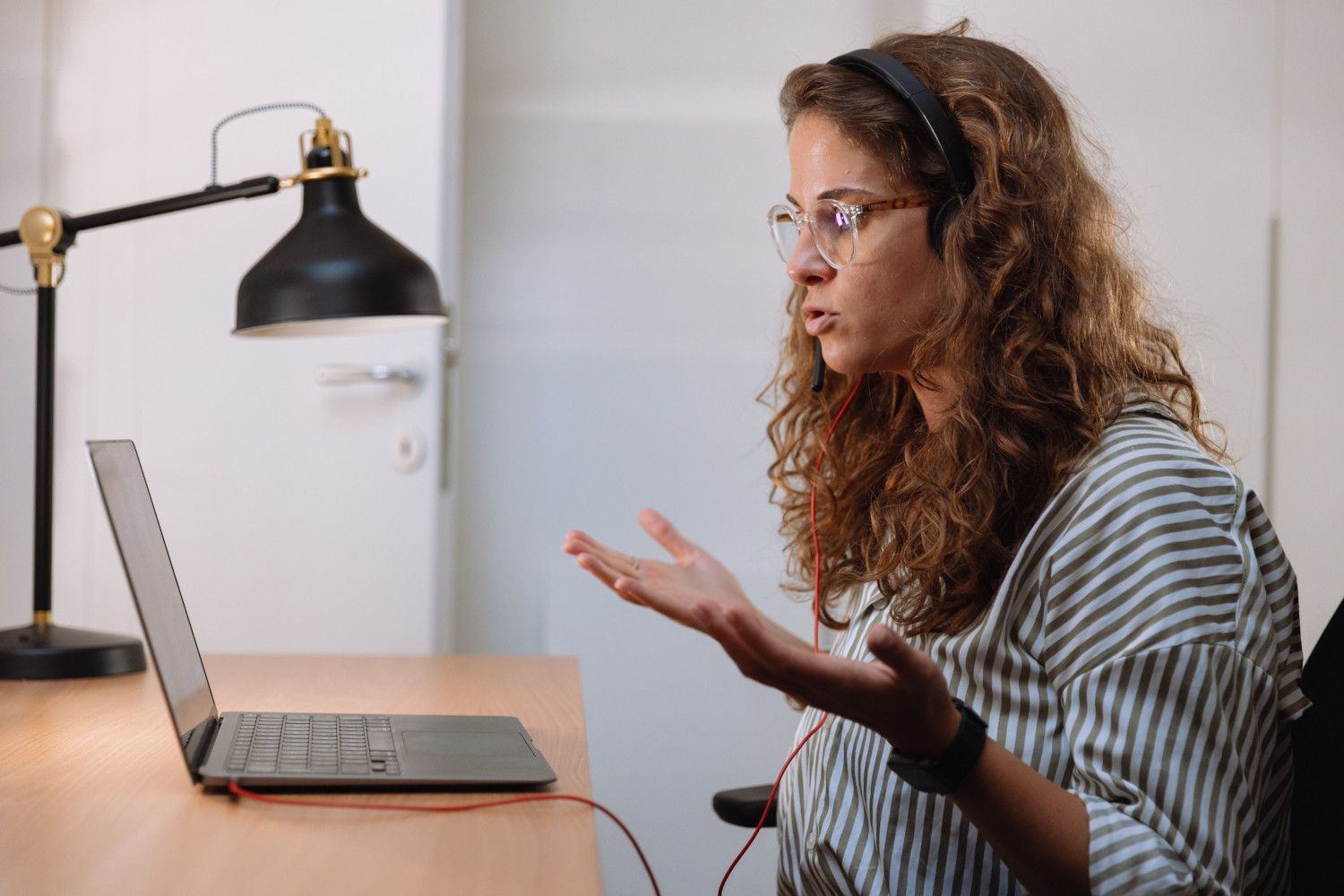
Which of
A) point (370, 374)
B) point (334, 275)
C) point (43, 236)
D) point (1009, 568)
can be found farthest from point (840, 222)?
point (370, 374)

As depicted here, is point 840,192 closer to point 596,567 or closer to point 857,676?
point 596,567

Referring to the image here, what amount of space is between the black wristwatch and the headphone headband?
48 centimetres

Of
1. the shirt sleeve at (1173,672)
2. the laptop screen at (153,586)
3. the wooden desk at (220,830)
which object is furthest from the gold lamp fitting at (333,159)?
the shirt sleeve at (1173,672)

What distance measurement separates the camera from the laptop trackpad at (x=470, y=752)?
826 millimetres

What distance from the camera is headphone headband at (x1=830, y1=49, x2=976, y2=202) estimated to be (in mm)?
968

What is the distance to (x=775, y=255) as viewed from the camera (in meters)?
2.26

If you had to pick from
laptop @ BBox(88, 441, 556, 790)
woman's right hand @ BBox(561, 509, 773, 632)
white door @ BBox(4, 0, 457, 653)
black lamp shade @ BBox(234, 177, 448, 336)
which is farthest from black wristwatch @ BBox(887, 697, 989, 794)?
white door @ BBox(4, 0, 457, 653)

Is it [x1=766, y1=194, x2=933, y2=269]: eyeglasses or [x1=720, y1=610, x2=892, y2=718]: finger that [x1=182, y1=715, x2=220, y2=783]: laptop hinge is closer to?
[x1=720, y1=610, x2=892, y2=718]: finger

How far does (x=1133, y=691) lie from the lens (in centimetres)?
76

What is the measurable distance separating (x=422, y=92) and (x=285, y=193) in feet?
0.99

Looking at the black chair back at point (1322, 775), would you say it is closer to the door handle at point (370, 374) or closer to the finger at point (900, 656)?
the finger at point (900, 656)

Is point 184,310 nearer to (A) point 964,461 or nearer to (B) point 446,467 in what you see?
(B) point 446,467

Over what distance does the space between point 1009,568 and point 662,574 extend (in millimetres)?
338

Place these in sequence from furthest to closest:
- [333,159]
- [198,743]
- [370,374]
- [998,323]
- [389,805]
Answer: [370,374] < [333,159] < [998,323] < [198,743] < [389,805]
